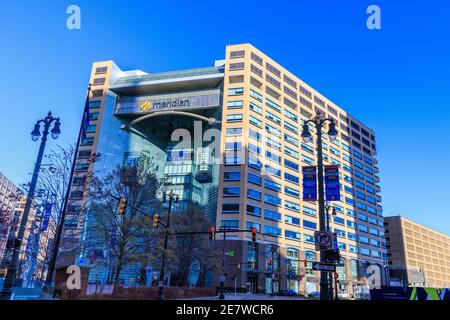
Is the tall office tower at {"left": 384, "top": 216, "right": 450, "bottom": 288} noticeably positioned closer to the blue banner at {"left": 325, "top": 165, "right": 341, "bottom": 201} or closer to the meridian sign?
the meridian sign

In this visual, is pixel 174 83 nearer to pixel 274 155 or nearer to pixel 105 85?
pixel 105 85

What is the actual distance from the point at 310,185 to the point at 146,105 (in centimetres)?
9157

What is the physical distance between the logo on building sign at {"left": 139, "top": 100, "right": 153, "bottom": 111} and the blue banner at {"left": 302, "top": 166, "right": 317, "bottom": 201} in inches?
3535

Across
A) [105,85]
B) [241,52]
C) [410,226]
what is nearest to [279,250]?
[241,52]

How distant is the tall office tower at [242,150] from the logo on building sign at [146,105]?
321 mm

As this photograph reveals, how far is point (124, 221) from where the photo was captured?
30.1m

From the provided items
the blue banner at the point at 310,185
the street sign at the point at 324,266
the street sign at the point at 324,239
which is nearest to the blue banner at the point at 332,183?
the blue banner at the point at 310,185

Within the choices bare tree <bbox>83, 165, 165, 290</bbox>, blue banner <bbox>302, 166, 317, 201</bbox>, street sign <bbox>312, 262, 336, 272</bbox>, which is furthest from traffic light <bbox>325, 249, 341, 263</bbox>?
bare tree <bbox>83, 165, 165, 290</bbox>

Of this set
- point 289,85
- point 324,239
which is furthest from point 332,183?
point 289,85

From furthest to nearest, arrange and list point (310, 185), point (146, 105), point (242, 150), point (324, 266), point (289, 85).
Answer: point (289, 85) < point (146, 105) < point (242, 150) < point (310, 185) < point (324, 266)

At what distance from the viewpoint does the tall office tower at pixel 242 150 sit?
3199 inches

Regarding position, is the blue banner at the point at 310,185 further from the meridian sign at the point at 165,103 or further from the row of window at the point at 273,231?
the meridian sign at the point at 165,103

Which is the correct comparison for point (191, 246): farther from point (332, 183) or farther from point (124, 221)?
point (332, 183)
